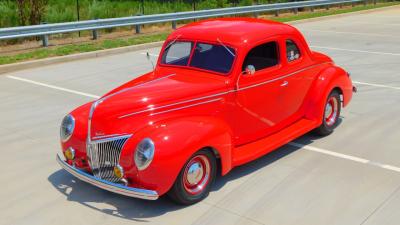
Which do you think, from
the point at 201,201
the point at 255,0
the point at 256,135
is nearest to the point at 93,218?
the point at 201,201

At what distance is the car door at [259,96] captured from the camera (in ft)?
18.6

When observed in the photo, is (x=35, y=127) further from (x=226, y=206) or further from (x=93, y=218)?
(x=226, y=206)

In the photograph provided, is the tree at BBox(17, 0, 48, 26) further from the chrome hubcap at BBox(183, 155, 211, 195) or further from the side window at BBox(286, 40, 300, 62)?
the chrome hubcap at BBox(183, 155, 211, 195)

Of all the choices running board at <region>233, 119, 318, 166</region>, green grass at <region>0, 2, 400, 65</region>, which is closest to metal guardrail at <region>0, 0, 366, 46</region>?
green grass at <region>0, 2, 400, 65</region>

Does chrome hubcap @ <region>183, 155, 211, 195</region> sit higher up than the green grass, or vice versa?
the green grass

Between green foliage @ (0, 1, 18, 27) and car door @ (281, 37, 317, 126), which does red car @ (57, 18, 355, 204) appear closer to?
car door @ (281, 37, 317, 126)

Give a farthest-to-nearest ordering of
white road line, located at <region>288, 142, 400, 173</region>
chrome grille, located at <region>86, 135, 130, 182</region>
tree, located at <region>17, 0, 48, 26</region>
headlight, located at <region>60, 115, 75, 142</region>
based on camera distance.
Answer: tree, located at <region>17, 0, 48, 26</region>
white road line, located at <region>288, 142, 400, 173</region>
headlight, located at <region>60, 115, 75, 142</region>
chrome grille, located at <region>86, 135, 130, 182</region>

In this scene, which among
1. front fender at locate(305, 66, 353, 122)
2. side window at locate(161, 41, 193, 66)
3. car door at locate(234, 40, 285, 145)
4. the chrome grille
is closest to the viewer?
the chrome grille

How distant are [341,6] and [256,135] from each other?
87.9ft

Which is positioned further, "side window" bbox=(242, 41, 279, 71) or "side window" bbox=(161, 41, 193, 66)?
"side window" bbox=(161, 41, 193, 66)

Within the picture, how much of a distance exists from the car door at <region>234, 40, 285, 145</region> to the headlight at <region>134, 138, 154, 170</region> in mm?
1379

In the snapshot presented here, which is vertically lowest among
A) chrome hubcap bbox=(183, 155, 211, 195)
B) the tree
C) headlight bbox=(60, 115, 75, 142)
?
chrome hubcap bbox=(183, 155, 211, 195)

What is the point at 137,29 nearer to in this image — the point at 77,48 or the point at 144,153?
the point at 77,48

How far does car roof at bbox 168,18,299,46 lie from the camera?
233 inches
